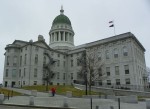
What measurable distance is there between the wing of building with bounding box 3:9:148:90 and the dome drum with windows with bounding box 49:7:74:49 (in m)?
6.70

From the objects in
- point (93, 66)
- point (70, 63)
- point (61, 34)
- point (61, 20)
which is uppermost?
point (61, 20)

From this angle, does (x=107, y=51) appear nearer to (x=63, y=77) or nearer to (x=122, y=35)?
(x=122, y=35)

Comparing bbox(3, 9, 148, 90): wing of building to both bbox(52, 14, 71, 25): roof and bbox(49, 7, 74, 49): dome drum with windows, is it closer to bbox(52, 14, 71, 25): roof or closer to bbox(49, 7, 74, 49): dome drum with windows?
bbox(49, 7, 74, 49): dome drum with windows

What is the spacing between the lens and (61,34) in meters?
79.8

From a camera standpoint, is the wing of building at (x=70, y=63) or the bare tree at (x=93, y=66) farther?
the wing of building at (x=70, y=63)

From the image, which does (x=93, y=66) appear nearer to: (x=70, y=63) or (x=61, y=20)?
(x=70, y=63)

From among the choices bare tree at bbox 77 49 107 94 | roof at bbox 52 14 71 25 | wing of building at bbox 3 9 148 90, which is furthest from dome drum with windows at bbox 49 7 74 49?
bare tree at bbox 77 49 107 94

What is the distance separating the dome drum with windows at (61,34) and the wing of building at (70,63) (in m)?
6.70

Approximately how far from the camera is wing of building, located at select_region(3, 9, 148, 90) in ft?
166

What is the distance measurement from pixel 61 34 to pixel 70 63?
17.7m

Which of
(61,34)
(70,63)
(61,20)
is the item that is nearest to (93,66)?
(70,63)

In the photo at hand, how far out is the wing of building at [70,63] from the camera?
50562 mm

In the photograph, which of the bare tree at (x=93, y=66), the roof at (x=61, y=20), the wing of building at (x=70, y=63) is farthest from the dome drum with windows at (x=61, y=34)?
the bare tree at (x=93, y=66)

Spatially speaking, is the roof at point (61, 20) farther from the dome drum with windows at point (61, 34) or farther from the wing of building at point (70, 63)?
the wing of building at point (70, 63)
